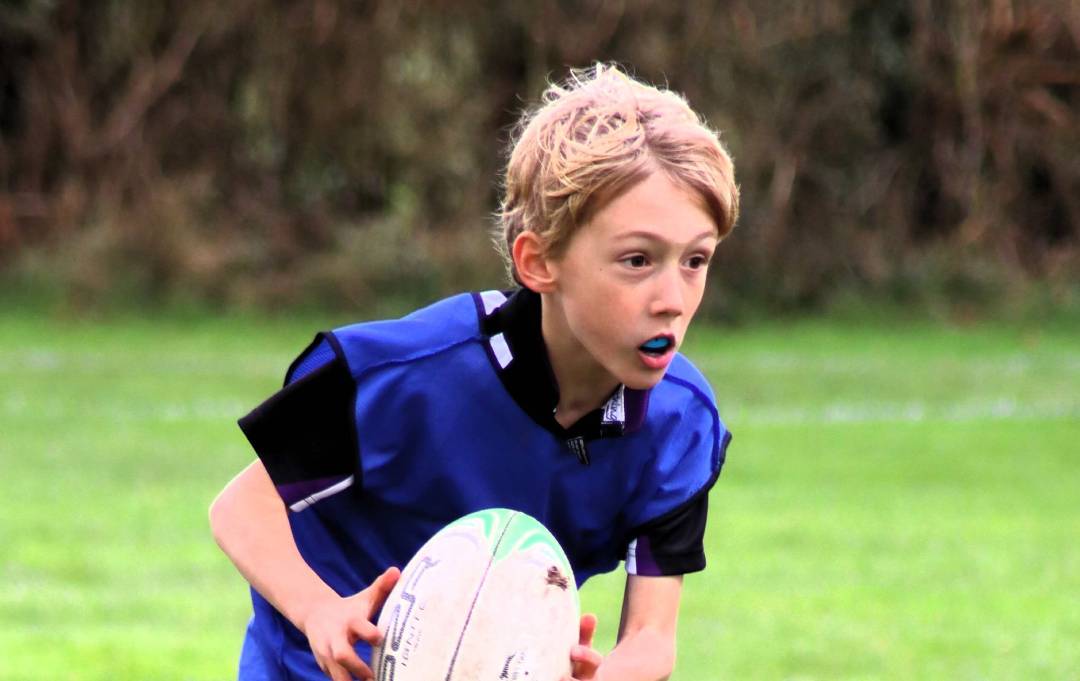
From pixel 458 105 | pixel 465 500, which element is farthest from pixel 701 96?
pixel 465 500

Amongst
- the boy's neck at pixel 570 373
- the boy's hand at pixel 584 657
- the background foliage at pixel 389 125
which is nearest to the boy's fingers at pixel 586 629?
the boy's hand at pixel 584 657

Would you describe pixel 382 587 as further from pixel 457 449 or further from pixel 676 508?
pixel 676 508

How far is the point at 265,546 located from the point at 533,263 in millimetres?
639

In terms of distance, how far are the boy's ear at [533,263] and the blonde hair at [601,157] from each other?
21 mm

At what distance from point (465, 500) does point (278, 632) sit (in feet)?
1.31

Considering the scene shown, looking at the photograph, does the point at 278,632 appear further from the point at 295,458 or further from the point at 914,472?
the point at 914,472

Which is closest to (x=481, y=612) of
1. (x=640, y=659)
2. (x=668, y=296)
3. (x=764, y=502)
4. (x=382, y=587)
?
(x=382, y=587)

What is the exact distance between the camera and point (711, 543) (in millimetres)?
7609

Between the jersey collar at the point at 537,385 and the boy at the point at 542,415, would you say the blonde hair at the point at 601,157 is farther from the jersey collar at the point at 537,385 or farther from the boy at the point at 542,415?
the jersey collar at the point at 537,385

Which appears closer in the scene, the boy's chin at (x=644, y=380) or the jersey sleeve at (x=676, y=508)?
the boy's chin at (x=644, y=380)

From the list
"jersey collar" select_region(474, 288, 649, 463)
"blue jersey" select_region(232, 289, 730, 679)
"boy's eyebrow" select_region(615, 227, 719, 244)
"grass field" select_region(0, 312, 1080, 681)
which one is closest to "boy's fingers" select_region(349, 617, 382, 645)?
"blue jersey" select_region(232, 289, 730, 679)

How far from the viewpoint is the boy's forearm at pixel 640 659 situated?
9.98 ft

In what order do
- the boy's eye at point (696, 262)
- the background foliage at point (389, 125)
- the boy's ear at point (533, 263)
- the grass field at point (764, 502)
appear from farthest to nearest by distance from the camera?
the background foliage at point (389, 125) → the grass field at point (764, 502) → the boy's ear at point (533, 263) → the boy's eye at point (696, 262)

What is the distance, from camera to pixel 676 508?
326 cm
